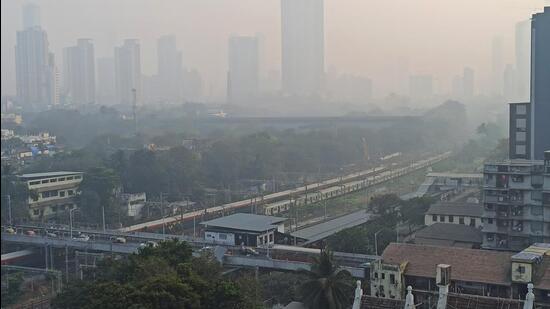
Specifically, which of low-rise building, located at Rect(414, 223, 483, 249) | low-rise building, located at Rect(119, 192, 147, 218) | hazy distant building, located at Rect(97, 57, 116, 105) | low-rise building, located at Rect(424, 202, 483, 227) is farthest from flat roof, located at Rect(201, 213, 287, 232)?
hazy distant building, located at Rect(97, 57, 116, 105)

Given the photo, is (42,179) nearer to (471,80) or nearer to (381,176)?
(381,176)

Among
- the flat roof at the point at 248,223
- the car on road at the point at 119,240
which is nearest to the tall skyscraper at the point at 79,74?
the car on road at the point at 119,240

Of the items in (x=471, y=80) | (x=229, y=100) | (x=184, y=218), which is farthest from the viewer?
(x=471, y=80)

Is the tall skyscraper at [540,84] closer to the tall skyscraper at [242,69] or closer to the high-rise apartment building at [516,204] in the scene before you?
the high-rise apartment building at [516,204]

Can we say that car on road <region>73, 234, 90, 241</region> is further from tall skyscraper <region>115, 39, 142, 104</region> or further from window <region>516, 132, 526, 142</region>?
tall skyscraper <region>115, 39, 142, 104</region>

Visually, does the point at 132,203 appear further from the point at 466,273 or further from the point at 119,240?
the point at 466,273

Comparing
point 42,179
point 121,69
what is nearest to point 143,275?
→ point 42,179
